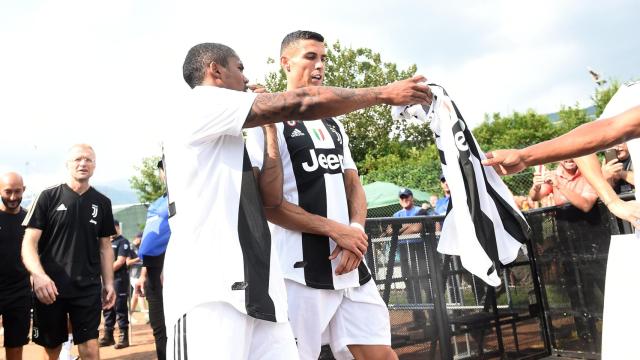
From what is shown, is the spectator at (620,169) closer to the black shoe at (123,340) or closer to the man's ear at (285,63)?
the man's ear at (285,63)

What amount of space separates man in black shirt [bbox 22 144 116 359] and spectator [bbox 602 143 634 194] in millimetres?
4335

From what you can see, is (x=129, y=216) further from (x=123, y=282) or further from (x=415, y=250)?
(x=415, y=250)

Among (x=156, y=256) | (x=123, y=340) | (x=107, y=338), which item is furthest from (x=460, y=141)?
(x=107, y=338)

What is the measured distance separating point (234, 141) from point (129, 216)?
39.9 metres

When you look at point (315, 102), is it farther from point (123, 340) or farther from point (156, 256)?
point (123, 340)

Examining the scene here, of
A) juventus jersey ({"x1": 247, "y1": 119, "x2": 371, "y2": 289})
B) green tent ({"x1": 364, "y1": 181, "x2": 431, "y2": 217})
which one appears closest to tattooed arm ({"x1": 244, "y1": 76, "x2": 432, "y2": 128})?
juventus jersey ({"x1": 247, "y1": 119, "x2": 371, "y2": 289})

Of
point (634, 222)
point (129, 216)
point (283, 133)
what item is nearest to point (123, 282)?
point (283, 133)

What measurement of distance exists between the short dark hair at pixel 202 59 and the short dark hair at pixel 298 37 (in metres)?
0.79

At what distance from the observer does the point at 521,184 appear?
52.6 ft

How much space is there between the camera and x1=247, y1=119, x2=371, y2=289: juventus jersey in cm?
331

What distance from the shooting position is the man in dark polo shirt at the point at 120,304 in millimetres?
10250

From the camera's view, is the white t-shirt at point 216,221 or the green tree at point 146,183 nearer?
the white t-shirt at point 216,221

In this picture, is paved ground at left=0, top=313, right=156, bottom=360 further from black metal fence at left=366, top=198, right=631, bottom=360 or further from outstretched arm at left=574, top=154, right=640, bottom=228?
outstretched arm at left=574, top=154, right=640, bottom=228

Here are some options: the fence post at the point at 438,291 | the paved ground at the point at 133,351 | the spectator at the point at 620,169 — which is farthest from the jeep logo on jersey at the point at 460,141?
the paved ground at the point at 133,351
